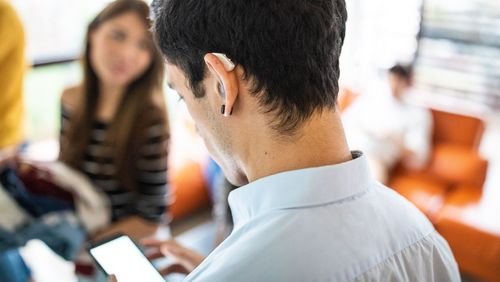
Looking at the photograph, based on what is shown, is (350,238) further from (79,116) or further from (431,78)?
(431,78)

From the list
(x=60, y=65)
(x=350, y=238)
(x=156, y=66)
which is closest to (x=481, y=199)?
(x=156, y=66)

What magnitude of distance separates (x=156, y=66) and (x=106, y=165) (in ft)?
1.11

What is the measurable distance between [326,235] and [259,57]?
0.25 metres

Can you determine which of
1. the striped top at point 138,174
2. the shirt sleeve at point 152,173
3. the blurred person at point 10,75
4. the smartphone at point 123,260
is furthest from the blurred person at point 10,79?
the smartphone at point 123,260

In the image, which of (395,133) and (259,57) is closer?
(259,57)

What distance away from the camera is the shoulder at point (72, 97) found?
62.3 inches

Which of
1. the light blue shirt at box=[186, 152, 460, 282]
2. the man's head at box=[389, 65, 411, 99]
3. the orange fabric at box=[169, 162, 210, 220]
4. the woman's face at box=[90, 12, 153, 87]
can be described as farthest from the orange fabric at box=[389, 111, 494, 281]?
the light blue shirt at box=[186, 152, 460, 282]

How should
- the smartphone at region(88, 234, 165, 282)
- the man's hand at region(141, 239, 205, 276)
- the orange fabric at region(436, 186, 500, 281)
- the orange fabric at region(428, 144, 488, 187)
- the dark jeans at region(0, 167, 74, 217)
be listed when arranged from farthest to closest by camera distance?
1. the orange fabric at region(428, 144, 488, 187)
2. the orange fabric at region(436, 186, 500, 281)
3. the dark jeans at region(0, 167, 74, 217)
4. the man's hand at region(141, 239, 205, 276)
5. the smartphone at region(88, 234, 165, 282)

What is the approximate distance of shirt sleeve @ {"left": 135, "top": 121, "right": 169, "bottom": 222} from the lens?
1.47 meters

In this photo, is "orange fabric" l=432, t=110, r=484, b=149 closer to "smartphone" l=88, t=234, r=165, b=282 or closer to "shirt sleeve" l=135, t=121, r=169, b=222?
"shirt sleeve" l=135, t=121, r=169, b=222

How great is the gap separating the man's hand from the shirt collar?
1.19ft

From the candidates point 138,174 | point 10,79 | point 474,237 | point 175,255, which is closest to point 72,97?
point 10,79

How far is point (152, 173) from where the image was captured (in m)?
1.48

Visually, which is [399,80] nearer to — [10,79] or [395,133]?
[395,133]
